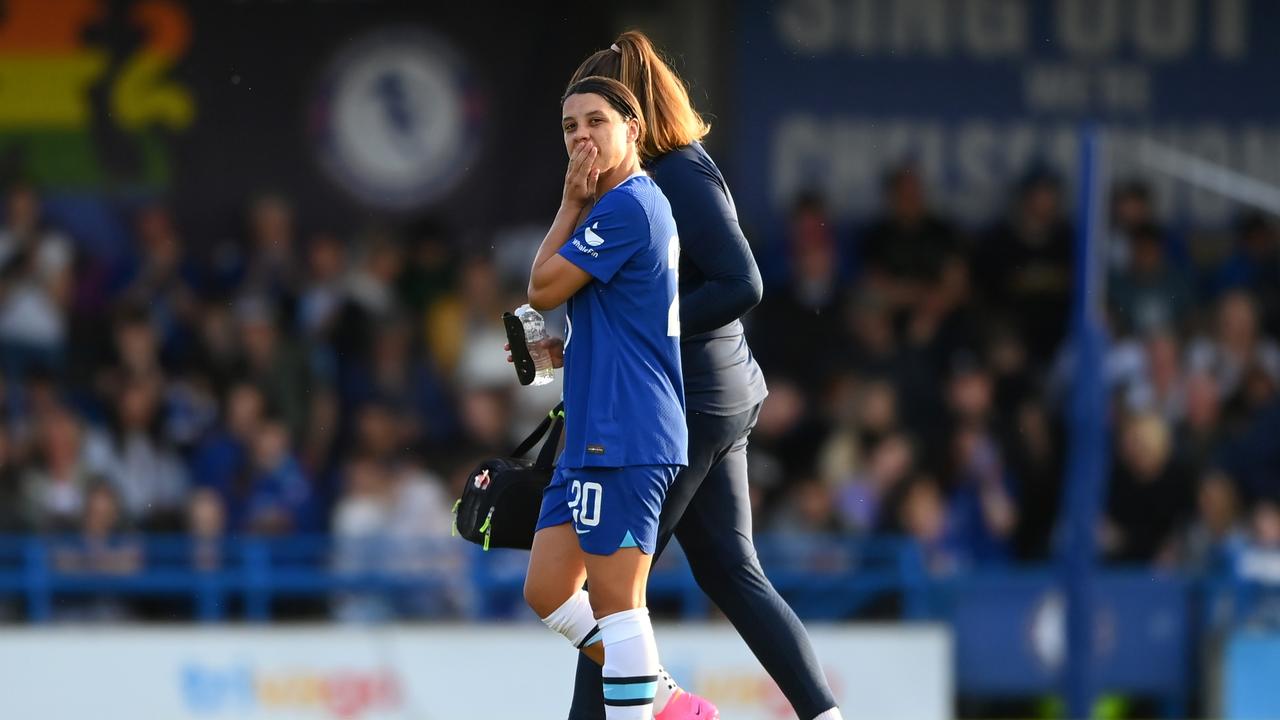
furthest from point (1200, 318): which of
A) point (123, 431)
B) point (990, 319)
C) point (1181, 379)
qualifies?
point (123, 431)

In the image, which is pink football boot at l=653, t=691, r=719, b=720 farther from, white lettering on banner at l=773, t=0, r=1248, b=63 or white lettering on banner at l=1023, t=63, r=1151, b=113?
white lettering on banner at l=1023, t=63, r=1151, b=113

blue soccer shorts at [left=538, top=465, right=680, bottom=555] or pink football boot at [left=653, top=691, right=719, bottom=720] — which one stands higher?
blue soccer shorts at [left=538, top=465, right=680, bottom=555]

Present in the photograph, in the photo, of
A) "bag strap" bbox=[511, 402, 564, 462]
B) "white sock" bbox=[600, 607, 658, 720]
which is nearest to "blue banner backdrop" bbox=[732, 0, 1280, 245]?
"bag strap" bbox=[511, 402, 564, 462]

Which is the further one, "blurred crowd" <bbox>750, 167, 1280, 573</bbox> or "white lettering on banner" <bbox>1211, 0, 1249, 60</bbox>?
"white lettering on banner" <bbox>1211, 0, 1249, 60</bbox>

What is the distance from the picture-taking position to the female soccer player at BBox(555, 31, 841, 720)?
195 inches

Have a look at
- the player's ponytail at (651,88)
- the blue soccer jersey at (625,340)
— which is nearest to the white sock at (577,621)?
the blue soccer jersey at (625,340)

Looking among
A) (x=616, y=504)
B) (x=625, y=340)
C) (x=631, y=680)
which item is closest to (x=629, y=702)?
(x=631, y=680)

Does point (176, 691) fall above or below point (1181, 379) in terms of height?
below

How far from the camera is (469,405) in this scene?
38.0 feet

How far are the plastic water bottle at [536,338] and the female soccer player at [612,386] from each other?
0.11 meters

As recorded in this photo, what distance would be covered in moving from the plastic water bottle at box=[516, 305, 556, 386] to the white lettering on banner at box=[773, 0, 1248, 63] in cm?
957

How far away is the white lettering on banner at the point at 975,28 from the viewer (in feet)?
46.8

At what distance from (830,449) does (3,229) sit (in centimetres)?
529

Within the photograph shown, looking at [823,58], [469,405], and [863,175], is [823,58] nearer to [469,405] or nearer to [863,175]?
[863,175]
